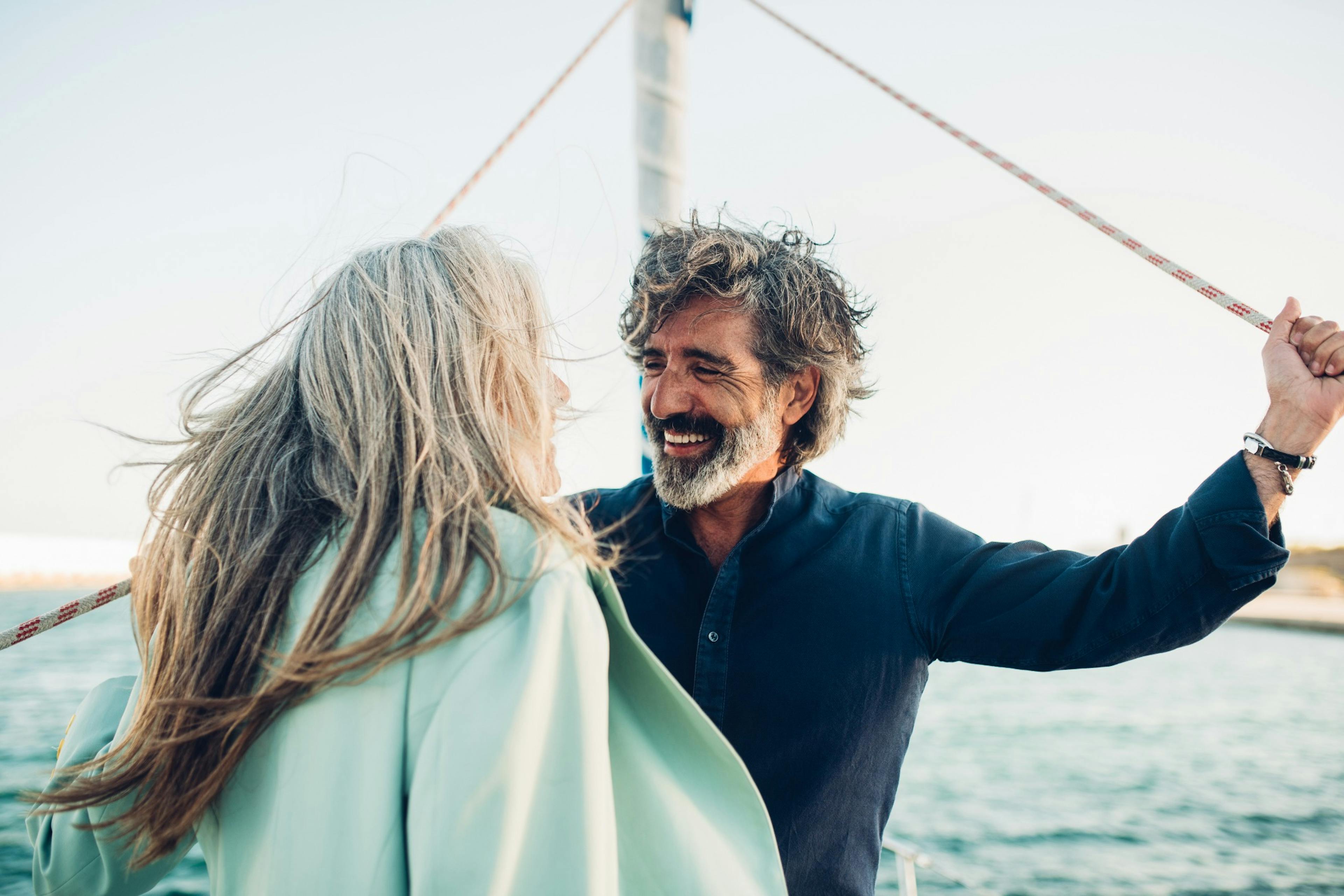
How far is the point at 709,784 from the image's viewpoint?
1135 millimetres

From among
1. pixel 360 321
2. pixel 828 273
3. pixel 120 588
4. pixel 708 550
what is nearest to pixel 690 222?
pixel 828 273

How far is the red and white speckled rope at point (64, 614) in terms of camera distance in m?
1.62

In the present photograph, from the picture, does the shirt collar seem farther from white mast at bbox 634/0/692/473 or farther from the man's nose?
white mast at bbox 634/0/692/473

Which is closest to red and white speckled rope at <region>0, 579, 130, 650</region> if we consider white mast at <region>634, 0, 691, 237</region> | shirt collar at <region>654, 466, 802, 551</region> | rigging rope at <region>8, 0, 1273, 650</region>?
rigging rope at <region>8, 0, 1273, 650</region>

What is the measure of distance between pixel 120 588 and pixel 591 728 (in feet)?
4.16

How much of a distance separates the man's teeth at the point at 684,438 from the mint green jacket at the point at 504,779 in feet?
4.00

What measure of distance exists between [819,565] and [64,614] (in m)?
1.62

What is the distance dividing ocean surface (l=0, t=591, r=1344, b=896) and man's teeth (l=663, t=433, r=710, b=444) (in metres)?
1.32

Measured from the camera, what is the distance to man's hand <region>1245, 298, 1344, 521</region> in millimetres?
1620

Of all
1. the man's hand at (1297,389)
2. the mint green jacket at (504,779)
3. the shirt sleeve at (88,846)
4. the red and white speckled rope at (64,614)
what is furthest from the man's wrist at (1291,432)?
the red and white speckled rope at (64,614)

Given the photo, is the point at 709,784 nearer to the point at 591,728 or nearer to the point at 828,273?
the point at 591,728

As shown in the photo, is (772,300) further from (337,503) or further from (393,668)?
(393,668)

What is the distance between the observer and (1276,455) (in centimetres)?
170

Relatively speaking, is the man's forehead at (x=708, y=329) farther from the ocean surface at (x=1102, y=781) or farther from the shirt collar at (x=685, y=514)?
the ocean surface at (x=1102, y=781)
